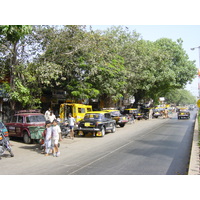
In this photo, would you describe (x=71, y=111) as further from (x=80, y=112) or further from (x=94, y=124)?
(x=94, y=124)

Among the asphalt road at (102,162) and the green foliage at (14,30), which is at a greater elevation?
the green foliage at (14,30)

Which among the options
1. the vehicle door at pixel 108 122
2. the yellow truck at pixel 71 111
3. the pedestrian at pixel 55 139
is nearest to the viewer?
the pedestrian at pixel 55 139

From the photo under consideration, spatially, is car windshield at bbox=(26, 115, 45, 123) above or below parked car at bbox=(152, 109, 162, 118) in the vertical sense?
above

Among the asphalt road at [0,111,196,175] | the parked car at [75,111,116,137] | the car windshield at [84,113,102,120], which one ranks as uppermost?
the car windshield at [84,113,102,120]

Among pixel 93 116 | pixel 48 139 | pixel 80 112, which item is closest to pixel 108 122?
pixel 93 116

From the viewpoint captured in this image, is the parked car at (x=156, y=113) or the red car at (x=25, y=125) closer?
the red car at (x=25, y=125)

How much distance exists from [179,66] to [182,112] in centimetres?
1064

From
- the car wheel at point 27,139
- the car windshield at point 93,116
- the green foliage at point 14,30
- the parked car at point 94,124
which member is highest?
the green foliage at point 14,30

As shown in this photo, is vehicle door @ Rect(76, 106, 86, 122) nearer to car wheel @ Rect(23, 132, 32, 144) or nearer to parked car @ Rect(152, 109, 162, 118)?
car wheel @ Rect(23, 132, 32, 144)

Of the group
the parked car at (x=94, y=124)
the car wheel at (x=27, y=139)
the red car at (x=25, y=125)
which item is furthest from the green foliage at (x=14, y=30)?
the parked car at (x=94, y=124)

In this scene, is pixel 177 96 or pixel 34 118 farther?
pixel 177 96

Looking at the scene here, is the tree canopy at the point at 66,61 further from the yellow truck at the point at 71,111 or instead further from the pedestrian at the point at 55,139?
the pedestrian at the point at 55,139

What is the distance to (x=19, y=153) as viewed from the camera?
10.9 metres

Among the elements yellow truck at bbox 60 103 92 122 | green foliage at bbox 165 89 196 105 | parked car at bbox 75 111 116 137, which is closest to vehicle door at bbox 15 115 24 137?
parked car at bbox 75 111 116 137
